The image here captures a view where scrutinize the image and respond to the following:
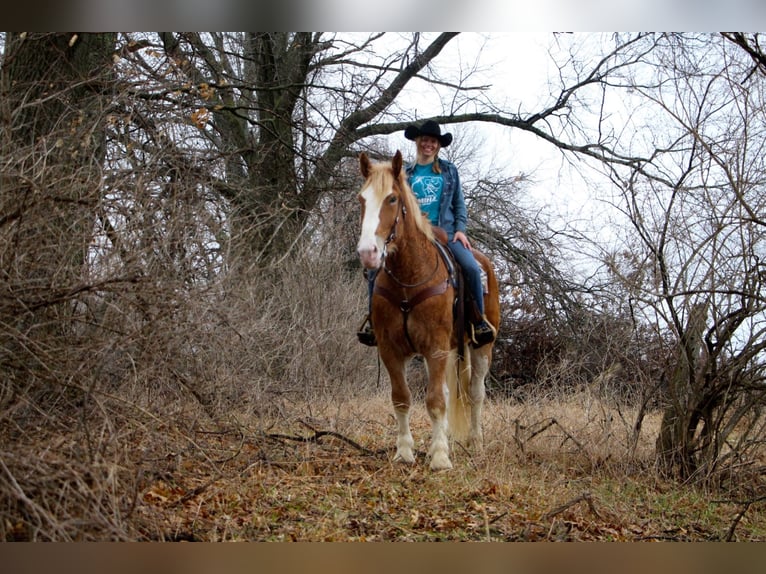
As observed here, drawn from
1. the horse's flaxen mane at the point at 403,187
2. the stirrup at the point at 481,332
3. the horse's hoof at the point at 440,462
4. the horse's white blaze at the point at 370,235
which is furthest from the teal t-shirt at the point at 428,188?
the horse's hoof at the point at 440,462

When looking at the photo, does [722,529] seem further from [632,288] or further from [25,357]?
[25,357]

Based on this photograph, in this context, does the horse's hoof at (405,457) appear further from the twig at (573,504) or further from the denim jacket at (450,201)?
the denim jacket at (450,201)

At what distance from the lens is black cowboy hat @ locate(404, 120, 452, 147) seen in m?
5.95

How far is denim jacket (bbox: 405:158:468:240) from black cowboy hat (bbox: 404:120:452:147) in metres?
0.17

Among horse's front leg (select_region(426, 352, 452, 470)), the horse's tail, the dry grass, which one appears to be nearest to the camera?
the dry grass

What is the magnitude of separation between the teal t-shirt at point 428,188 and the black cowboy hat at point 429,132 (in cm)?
23

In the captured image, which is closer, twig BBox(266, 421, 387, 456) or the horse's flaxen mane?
the horse's flaxen mane

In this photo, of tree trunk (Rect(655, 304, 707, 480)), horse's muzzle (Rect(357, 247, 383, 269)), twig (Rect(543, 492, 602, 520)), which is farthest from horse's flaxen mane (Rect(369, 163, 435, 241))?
twig (Rect(543, 492, 602, 520))

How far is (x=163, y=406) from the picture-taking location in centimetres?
466

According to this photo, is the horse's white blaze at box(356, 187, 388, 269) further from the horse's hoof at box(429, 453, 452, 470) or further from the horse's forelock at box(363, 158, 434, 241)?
the horse's hoof at box(429, 453, 452, 470)

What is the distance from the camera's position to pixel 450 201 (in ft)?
20.4

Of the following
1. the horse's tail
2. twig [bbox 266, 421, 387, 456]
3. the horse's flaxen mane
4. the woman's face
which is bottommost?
twig [bbox 266, 421, 387, 456]

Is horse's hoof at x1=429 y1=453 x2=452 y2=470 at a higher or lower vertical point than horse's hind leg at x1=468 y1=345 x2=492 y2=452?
lower

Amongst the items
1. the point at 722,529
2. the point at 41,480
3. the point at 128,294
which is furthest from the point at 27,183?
the point at 722,529
